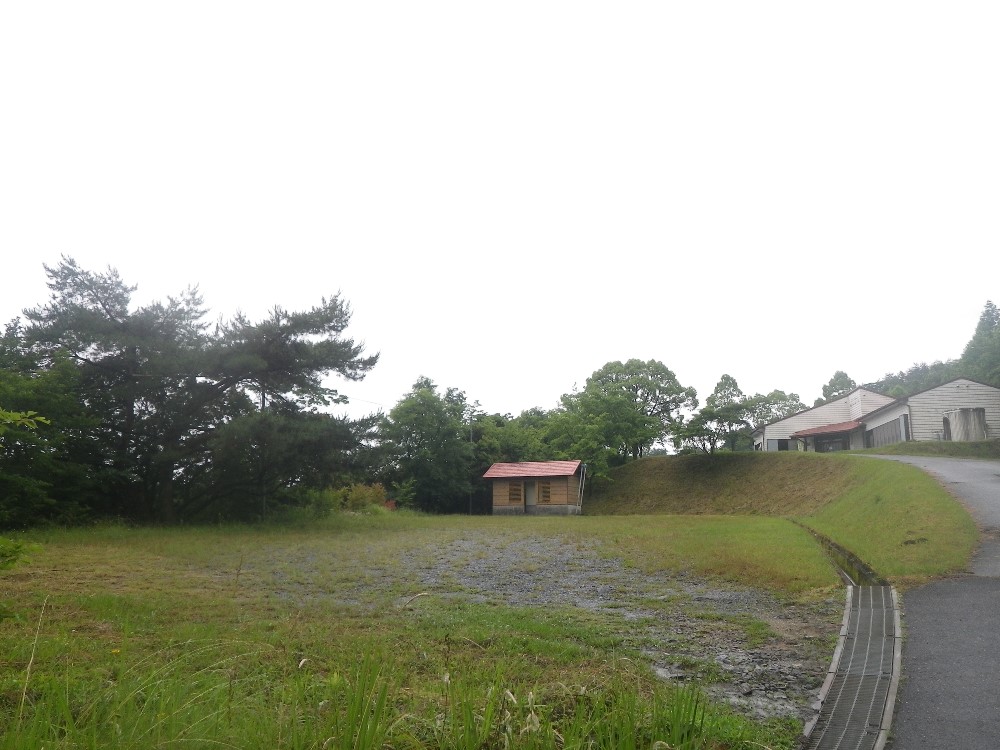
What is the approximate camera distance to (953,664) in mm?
4957

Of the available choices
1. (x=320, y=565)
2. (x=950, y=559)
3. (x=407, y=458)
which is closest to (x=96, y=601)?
(x=320, y=565)

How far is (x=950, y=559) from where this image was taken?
9102 millimetres

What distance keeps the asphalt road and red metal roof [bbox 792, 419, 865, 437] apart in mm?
33771

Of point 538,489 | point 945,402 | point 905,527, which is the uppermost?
point 945,402

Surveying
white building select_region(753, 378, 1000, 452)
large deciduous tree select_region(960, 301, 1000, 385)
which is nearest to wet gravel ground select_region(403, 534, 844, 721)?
white building select_region(753, 378, 1000, 452)

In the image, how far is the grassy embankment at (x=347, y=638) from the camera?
241 centimetres

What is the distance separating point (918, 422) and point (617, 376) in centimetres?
1917

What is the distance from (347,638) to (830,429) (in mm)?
42609

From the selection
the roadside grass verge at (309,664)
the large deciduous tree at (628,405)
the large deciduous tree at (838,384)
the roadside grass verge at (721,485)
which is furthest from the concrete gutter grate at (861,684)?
the large deciduous tree at (838,384)

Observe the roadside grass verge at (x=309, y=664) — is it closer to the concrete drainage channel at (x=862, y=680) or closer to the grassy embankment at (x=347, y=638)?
the grassy embankment at (x=347, y=638)

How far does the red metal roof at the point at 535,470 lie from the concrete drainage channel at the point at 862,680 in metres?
28.4

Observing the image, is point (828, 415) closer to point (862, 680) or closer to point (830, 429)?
point (830, 429)

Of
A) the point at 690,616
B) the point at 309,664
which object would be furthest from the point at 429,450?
the point at 309,664

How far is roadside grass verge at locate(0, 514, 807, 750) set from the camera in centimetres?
235
